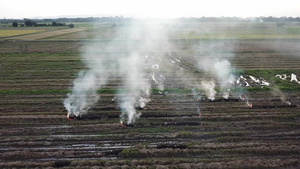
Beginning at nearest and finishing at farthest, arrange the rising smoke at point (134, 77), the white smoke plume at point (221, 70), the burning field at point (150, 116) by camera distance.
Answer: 1. the burning field at point (150, 116)
2. the rising smoke at point (134, 77)
3. the white smoke plume at point (221, 70)

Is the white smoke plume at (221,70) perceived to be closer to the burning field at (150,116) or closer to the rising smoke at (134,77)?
the rising smoke at (134,77)

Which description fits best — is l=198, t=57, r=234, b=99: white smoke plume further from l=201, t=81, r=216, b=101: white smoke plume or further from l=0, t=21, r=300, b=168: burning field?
l=201, t=81, r=216, b=101: white smoke plume

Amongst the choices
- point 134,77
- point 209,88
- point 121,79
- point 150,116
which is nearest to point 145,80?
point 134,77

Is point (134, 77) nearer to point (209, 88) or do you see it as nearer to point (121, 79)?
point (121, 79)

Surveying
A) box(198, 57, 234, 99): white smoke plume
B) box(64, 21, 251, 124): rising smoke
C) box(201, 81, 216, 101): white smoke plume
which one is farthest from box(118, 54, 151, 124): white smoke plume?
box(198, 57, 234, 99): white smoke plume

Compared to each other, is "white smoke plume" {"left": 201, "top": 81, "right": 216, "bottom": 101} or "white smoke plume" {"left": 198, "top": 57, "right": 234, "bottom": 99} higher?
"white smoke plume" {"left": 198, "top": 57, "right": 234, "bottom": 99}

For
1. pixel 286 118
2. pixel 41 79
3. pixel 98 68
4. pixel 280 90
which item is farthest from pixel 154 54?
pixel 286 118

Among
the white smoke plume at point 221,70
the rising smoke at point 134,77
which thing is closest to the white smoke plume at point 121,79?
the rising smoke at point 134,77

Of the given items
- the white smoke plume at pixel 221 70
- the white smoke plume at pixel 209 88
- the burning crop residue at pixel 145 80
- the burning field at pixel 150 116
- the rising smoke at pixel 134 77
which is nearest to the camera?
the burning field at pixel 150 116

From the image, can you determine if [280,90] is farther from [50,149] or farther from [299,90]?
[50,149]
